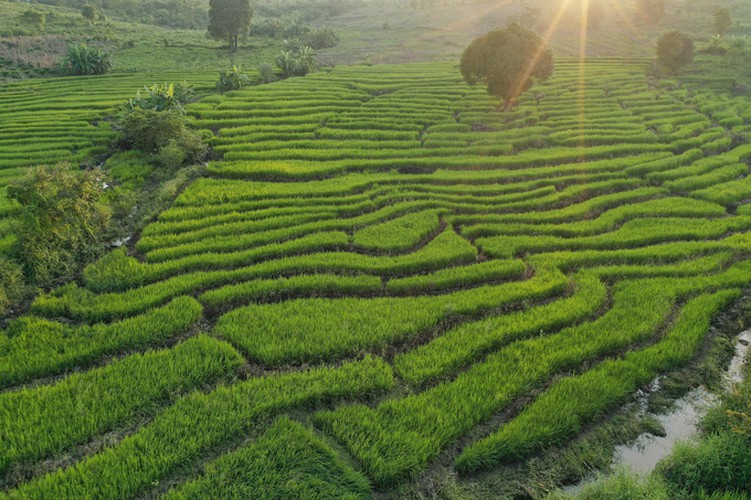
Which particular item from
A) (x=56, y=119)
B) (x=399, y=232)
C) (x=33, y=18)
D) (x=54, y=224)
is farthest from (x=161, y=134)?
(x=33, y=18)

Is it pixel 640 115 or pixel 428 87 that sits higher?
pixel 428 87

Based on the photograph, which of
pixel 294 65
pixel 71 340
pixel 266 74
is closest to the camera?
Answer: pixel 71 340

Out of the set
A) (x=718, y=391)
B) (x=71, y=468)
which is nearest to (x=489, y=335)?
(x=718, y=391)

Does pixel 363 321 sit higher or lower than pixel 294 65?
lower

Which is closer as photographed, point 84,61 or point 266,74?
point 266,74

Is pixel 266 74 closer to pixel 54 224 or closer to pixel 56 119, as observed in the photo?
pixel 56 119

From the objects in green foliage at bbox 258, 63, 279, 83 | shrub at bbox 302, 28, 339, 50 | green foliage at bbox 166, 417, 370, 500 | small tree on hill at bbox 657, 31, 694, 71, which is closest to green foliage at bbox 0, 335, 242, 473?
green foliage at bbox 166, 417, 370, 500

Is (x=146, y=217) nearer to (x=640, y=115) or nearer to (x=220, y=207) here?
(x=220, y=207)
